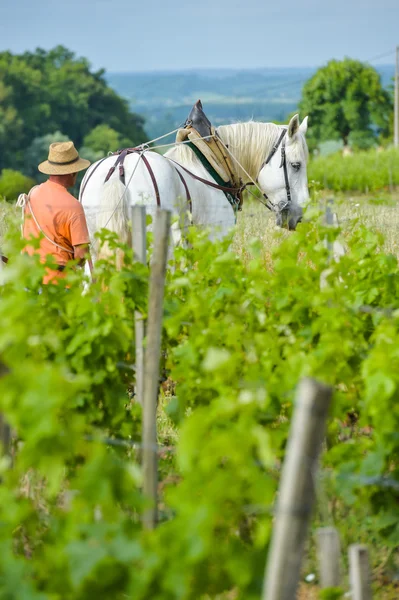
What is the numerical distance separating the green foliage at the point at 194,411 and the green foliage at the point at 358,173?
29712 mm

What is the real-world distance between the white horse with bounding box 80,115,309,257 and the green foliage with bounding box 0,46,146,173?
227 feet

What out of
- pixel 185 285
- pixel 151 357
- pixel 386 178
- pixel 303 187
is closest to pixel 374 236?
pixel 185 285

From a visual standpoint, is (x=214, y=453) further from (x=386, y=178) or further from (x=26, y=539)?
(x=386, y=178)

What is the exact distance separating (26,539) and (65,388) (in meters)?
1.34

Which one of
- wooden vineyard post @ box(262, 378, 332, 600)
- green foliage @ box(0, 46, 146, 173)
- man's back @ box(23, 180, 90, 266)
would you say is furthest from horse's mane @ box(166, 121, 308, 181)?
green foliage @ box(0, 46, 146, 173)

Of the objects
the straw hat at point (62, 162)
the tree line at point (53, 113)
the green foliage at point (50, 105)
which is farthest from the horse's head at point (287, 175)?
the green foliage at point (50, 105)

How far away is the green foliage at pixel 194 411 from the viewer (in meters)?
2.43

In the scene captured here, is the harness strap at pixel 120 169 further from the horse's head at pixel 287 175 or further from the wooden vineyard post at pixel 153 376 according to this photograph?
the wooden vineyard post at pixel 153 376

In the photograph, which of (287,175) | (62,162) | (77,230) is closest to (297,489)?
(77,230)

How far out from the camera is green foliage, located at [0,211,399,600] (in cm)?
243

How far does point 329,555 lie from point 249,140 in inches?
213

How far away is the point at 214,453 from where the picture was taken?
96.2 inches

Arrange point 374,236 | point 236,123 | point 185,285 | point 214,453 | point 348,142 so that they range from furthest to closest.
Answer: point 348,142, point 236,123, point 374,236, point 185,285, point 214,453

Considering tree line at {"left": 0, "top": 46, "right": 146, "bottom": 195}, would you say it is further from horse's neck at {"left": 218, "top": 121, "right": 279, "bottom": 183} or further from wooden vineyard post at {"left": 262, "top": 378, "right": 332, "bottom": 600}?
wooden vineyard post at {"left": 262, "top": 378, "right": 332, "bottom": 600}
